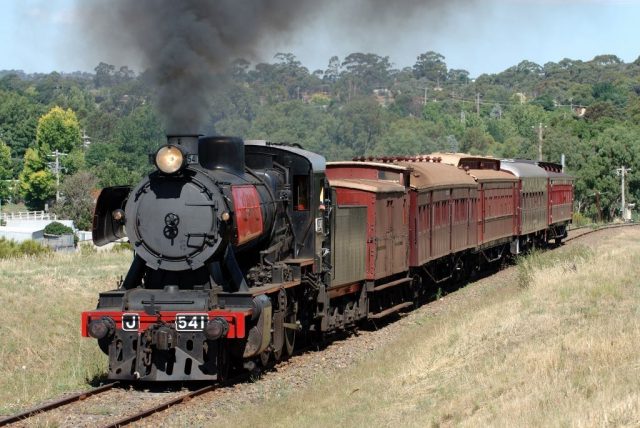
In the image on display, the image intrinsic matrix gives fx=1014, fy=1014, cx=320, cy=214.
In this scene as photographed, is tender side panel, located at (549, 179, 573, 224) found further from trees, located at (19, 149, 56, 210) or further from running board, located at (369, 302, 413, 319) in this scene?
trees, located at (19, 149, 56, 210)

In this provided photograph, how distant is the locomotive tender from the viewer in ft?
46.2

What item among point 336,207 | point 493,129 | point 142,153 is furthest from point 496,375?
point 493,129

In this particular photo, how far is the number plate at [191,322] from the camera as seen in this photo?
13.9m

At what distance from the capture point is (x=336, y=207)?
18203 millimetres

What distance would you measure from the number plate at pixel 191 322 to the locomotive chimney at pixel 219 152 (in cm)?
239

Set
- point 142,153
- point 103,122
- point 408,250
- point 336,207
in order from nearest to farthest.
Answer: point 336,207, point 408,250, point 142,153, point 103,122

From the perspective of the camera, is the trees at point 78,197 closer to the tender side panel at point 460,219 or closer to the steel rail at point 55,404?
the tender side panel at point 460,219

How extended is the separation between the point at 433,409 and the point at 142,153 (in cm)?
9328

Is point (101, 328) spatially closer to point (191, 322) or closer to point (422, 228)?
point (191, 322)

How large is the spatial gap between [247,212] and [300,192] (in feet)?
7.31

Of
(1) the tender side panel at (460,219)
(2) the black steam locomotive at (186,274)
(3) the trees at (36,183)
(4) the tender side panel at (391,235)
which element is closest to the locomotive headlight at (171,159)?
(2) the black steam locomotive at (186,274)

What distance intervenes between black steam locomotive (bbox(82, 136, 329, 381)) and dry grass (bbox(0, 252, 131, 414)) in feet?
4.70

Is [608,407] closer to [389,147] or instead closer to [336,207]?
[336,207]

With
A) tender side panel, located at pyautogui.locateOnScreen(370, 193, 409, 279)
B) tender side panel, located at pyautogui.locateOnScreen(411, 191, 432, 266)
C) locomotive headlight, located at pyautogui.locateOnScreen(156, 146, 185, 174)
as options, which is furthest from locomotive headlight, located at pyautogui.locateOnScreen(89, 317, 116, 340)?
tender side panel, located at pyautogui.locateOnScreen(411, 191, 432, 266)
